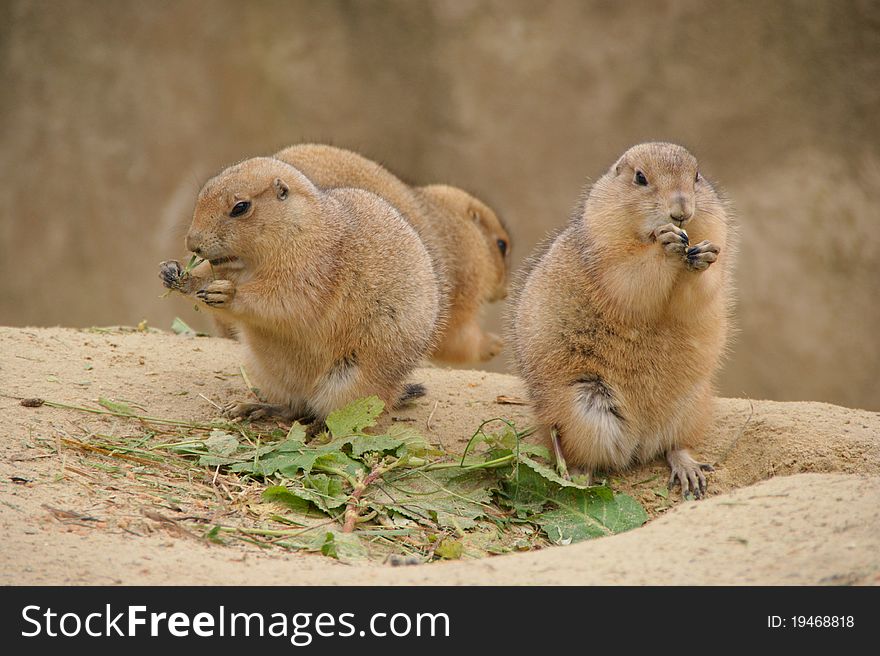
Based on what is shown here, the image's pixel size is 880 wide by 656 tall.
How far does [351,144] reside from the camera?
14445mm

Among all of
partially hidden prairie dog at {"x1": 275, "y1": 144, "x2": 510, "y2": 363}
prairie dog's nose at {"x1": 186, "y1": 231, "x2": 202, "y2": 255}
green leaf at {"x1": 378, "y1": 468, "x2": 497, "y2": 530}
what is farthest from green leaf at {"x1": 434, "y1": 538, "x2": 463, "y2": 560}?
partially hidden prairie dog at {"x1": 275, "y1": 144, "x2": 510, "y2": 363}

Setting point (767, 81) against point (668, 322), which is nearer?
point (668, 322)

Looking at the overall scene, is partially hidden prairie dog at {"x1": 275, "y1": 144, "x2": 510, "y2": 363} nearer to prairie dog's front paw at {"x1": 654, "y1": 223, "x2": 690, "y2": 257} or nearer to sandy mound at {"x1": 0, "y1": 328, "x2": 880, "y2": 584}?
sandy mound at {"x1": 0, "y1": 328, "x2": 880, "y2": 584}

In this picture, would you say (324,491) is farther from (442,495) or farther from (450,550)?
(450,550)

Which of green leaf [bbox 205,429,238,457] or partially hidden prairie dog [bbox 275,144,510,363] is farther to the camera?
partially hidden prairie dog [bbox 275,144,510,363]

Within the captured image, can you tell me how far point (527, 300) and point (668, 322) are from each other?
951 millimetres

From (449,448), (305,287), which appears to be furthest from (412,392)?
(305,287)

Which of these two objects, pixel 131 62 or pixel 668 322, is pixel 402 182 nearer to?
pixel 668 322

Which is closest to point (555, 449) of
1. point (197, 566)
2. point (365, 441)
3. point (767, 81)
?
point (365, 441)

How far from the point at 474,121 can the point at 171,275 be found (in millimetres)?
8715

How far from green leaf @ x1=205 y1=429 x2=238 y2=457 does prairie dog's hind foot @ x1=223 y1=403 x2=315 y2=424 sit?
0.47 metres

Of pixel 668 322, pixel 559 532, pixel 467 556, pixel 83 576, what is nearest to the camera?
pixel 83 576

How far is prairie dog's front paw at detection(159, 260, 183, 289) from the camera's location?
6.35 metres

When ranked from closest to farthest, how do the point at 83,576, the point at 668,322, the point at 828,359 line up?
the point at 83,576 < the point at 668,322 < the point at 828,359
